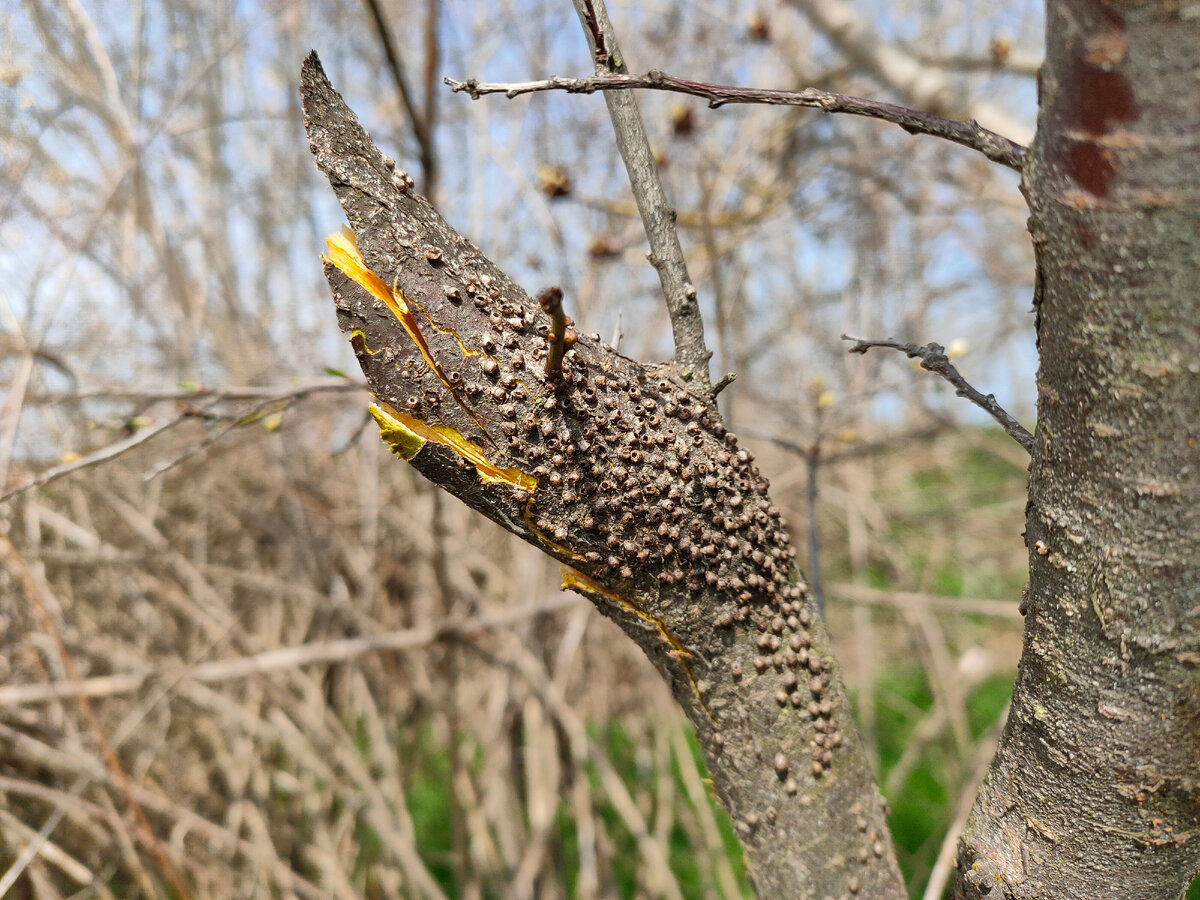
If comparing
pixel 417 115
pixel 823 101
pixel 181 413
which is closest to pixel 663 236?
pixel 823 101

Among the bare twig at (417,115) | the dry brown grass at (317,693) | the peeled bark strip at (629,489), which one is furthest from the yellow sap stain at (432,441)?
the dry brown grass at (317,693)

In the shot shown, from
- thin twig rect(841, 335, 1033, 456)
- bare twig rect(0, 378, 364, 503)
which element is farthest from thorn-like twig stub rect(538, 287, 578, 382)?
bare twig rect(0, 378, 364, 503)

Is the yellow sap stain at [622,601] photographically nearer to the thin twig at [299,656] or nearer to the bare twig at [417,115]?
the bare twig at [417,115]

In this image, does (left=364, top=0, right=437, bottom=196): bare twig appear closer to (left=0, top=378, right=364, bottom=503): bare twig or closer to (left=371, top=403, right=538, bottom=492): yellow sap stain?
(left=0, top=378, right=364, bottom=503): bare twig

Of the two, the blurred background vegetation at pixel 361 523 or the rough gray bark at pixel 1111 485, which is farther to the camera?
the blurred background vegetation at pixel 361 523

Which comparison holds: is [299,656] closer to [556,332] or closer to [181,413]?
[181,413]
